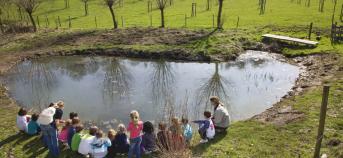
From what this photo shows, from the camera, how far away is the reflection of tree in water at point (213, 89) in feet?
69.7

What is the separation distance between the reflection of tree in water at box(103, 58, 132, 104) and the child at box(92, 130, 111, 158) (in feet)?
26.1

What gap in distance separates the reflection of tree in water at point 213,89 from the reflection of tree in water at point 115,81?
176 inches

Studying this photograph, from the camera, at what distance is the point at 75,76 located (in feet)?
88.0

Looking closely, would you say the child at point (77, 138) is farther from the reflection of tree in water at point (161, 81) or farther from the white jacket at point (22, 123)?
the reflection of tree in water at point (161, 81)

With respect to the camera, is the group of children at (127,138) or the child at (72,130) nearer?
the group of children at (127,138)

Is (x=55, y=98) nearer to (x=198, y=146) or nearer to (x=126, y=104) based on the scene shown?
(x=126, y=104)

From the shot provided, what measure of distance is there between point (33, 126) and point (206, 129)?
23.8ft

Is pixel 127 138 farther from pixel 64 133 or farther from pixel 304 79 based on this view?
pixel 304 79

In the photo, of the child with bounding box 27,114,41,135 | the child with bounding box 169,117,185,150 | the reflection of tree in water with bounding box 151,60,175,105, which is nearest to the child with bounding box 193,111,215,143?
the child with bounding box 169,117,185,150

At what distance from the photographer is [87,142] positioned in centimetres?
1379

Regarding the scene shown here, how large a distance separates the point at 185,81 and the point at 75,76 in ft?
26.3

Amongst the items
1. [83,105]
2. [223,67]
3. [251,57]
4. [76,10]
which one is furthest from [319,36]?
[76,10]

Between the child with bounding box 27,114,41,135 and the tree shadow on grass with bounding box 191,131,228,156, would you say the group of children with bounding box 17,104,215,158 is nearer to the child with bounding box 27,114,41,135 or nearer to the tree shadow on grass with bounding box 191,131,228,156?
the tree shadow on grass with bounding box 191,131,228,156

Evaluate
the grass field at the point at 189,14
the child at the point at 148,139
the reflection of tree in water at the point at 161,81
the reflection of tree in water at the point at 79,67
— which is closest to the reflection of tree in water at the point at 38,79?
the reflection of tree in water at the point at 79,67
